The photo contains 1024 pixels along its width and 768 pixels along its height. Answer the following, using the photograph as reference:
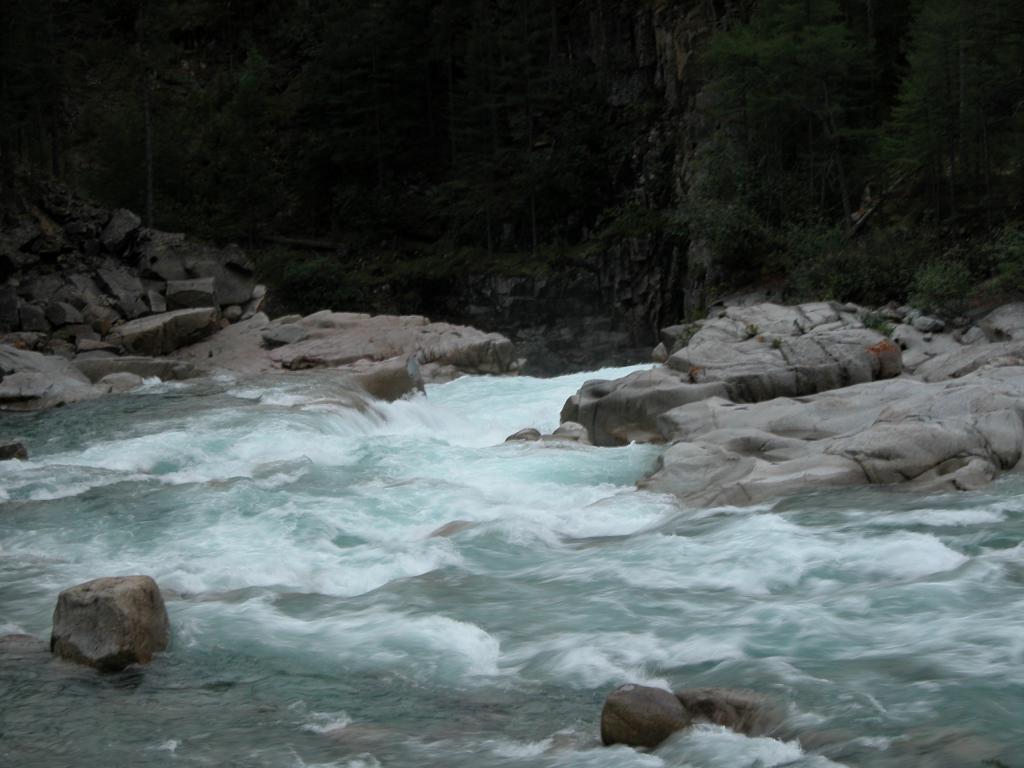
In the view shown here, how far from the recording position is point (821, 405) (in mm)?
14164

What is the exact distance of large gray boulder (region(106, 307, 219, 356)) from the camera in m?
25.0

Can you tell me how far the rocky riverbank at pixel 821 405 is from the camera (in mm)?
11680

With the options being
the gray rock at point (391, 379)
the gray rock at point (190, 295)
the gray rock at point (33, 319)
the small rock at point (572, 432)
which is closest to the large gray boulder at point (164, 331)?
the gray rock at point (190, 295)

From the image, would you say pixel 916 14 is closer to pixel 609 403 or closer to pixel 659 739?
pixel 609 403

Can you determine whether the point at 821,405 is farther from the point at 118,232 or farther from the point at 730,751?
the point at 118,232

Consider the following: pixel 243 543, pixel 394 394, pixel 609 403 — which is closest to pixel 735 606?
pixel 243 543

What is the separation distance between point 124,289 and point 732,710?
24513 mm

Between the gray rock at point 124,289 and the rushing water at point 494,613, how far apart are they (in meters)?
13.1

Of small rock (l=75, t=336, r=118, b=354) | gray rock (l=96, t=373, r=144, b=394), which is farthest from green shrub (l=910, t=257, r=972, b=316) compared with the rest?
small rock (l=75, t=336, r=118, b=354)

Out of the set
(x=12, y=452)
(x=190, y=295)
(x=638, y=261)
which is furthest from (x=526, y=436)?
(x=638, y=261)

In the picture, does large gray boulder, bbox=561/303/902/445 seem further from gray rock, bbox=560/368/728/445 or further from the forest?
the forest

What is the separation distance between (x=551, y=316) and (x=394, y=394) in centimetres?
1728

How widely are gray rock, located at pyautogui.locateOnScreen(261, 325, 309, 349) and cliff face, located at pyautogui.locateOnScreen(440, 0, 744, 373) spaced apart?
9559 millimetres

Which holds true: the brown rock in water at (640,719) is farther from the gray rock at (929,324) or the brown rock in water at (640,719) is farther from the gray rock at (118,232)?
the gray rock at (118,232)
